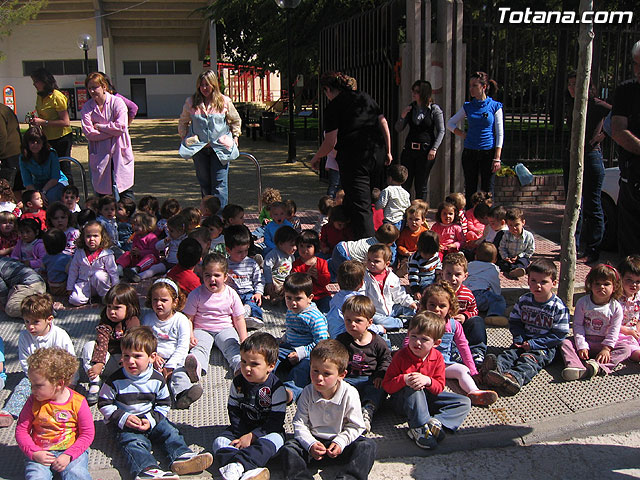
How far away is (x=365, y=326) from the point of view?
447cm

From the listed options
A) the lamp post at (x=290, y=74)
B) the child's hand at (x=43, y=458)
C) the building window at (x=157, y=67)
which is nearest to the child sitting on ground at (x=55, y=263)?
the child's hand at (x=43, y=458)

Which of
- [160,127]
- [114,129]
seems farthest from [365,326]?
[160,127]

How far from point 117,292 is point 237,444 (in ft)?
4.87

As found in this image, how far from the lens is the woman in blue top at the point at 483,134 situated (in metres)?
8.19

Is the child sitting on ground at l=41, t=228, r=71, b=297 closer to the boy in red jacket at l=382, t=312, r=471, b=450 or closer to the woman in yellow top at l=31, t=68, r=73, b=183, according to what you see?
the woman in yellow top at l=31, t=68, r=73, b=183

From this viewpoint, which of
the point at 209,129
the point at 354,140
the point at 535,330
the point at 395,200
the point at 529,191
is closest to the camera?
the point at 535,330

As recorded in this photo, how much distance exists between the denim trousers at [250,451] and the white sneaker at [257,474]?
0.16 ft

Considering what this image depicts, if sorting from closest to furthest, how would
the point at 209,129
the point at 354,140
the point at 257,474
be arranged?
the point at 257,474 → the point at 354,140 → the point at 209,129

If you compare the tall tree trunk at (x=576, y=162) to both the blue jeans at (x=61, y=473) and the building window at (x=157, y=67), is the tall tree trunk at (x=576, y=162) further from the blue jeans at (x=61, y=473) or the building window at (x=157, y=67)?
the building window at (x=157, y=67)

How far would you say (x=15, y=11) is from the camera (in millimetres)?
26812

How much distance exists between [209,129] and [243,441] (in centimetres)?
475

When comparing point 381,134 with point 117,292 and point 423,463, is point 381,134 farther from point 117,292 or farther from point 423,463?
point 423,463

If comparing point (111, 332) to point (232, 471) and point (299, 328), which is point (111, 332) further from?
point (232, 471)

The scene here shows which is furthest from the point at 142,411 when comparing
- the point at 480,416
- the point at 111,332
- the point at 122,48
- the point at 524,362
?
the point at 122,48
